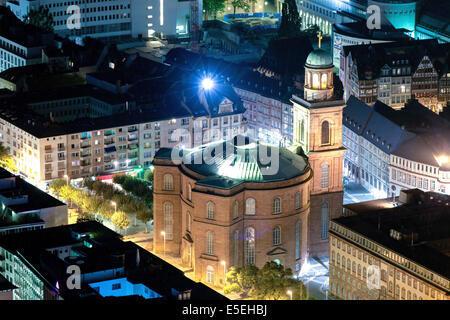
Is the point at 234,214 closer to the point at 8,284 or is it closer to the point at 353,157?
the point at 8,284

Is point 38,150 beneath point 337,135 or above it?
beneath

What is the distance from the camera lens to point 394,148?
16650 cm

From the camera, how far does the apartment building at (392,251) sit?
111 metres

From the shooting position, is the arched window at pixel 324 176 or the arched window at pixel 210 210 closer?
the arched window at pixel 210 210

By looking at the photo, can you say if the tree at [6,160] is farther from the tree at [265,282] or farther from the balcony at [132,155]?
the tree at [265,282]

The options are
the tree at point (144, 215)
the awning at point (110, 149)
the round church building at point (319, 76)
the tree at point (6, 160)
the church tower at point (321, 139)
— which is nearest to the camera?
the round church building at point (319, 76)

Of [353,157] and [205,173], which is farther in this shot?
[353,157]

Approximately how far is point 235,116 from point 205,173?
194 feet

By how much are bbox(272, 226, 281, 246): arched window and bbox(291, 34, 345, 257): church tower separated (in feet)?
32.8

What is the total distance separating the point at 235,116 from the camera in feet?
622

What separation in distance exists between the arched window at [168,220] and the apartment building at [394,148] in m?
42.9

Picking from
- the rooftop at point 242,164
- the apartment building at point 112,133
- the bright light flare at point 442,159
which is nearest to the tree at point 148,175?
the apartment building at point 112,133
